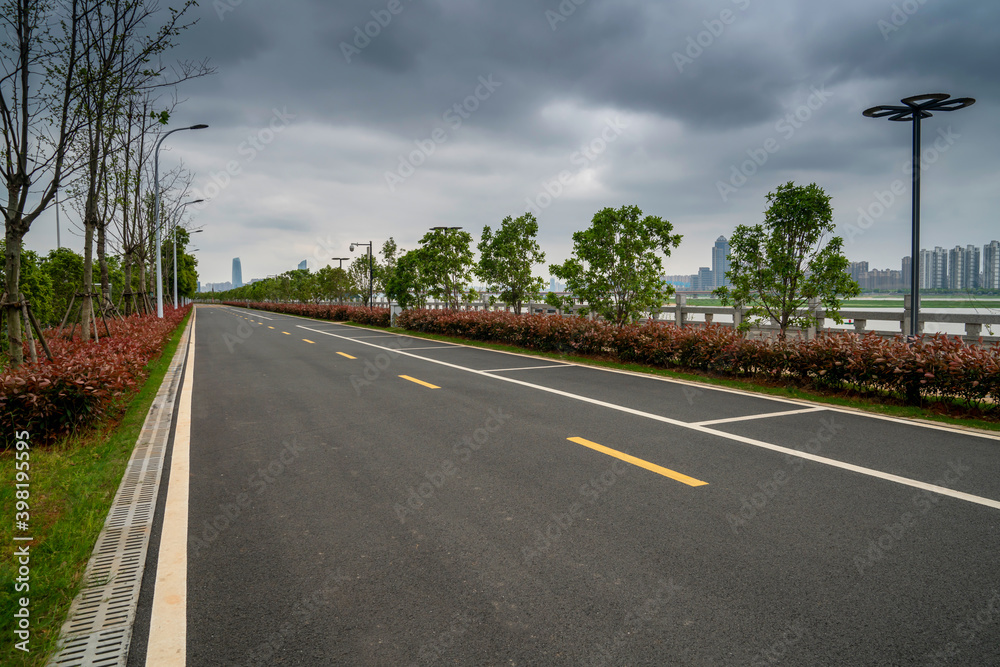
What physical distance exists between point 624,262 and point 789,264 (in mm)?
5196

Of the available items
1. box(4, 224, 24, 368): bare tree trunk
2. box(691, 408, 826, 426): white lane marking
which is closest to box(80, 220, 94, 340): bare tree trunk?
box(4, 224, 24, 368): bare tree trunk

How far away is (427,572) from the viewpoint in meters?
3.51

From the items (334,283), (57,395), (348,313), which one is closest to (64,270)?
(334,283)

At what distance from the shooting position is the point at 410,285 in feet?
117

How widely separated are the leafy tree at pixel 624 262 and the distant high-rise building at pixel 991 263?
7.27 meters

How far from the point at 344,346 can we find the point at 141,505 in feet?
52.4

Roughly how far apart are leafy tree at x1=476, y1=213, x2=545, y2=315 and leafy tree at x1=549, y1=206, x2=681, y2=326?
830cm

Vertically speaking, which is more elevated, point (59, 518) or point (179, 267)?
point (179, 267)

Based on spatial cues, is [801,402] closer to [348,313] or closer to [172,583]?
[172,583]

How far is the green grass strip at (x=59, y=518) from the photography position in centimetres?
302

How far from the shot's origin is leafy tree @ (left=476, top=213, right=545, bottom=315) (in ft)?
83.3

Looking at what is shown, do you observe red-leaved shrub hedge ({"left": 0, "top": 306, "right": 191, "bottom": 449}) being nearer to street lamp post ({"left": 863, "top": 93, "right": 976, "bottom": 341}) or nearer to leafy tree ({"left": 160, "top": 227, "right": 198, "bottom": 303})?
street lamp post ({"left": 863, "top": 93, "right": 976, "bottom": 341})

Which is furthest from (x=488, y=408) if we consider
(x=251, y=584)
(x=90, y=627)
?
(x=90, y=627)

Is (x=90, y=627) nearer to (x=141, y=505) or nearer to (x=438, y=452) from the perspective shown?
(x=141, y=505)
